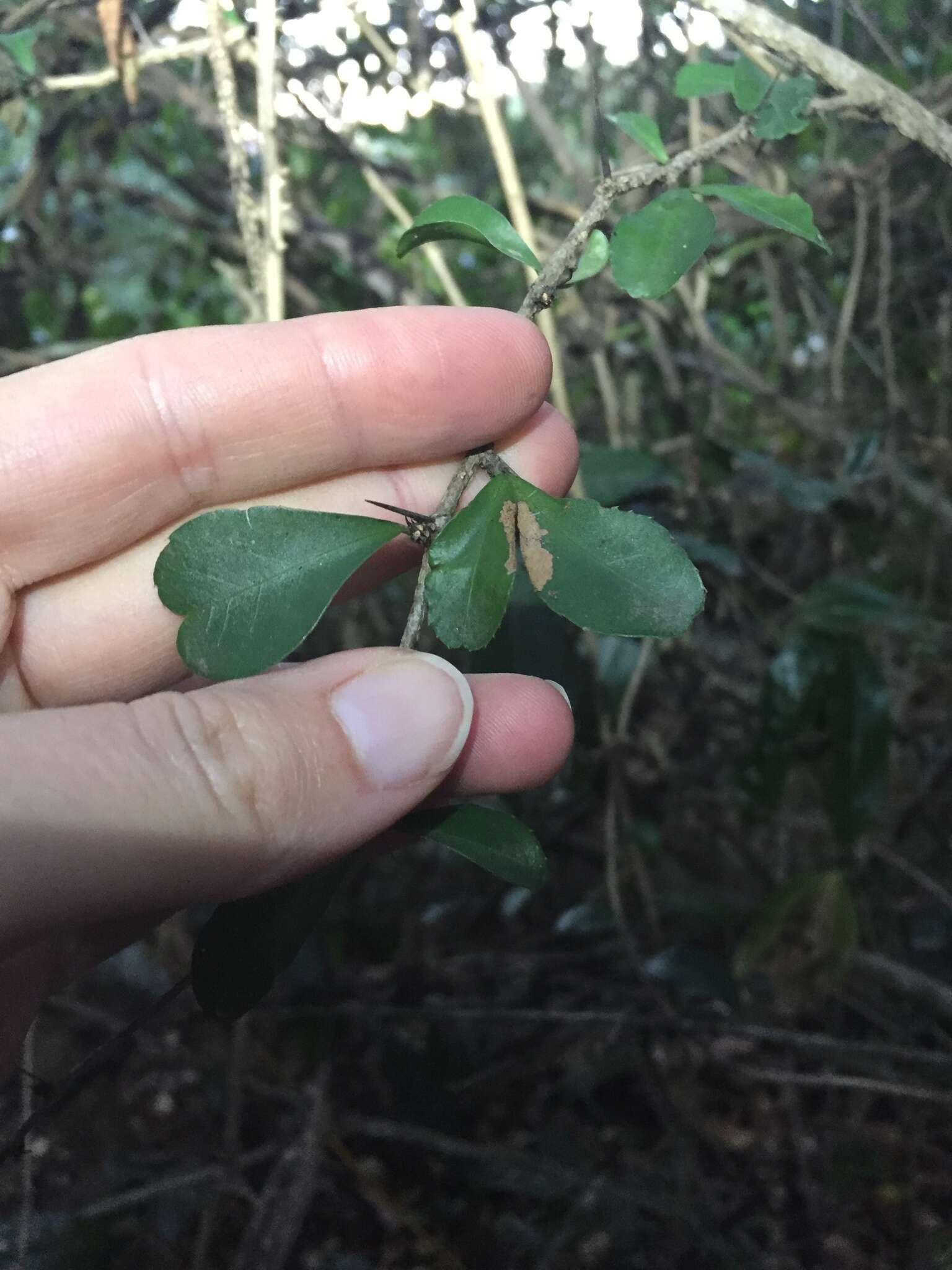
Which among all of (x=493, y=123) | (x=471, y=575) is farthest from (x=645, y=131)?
(x=471, y=575)

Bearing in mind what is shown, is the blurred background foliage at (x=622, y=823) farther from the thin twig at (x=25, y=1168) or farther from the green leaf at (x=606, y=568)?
the green leaf at (x=606, y=568)

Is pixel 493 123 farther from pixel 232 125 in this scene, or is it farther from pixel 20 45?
pixel 20 45

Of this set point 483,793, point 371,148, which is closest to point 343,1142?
point 483,793

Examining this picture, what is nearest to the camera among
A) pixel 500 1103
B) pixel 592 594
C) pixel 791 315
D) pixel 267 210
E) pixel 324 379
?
pixel 592 594

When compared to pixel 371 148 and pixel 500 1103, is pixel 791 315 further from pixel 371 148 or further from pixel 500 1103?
pixel 500 1103

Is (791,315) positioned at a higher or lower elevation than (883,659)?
higher
